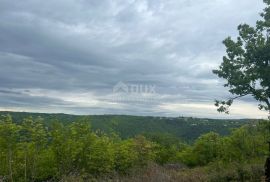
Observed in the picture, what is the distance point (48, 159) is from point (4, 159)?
511cm

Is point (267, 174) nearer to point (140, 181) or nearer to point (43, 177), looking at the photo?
point (140, 181)

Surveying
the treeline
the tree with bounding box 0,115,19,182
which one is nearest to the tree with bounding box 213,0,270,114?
the treeline

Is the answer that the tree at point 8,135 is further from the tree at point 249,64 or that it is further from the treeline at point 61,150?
the tree at point 249,64

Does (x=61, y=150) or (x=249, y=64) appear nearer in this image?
(x=249, y=64)

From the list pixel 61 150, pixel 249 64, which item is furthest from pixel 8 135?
pixel 249 64

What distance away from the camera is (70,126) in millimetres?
39969

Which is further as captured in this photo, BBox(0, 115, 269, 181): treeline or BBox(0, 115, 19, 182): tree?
BBox(0, 115, 269, 181): treeline

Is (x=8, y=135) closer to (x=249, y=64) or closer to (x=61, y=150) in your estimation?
(x=61, y=150)

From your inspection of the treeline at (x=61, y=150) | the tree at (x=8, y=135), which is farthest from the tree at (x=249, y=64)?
the tree at (x=8, y=135)

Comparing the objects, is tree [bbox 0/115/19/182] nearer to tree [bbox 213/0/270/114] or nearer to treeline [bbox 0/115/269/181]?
treeline [bbox 0/115/269/181]

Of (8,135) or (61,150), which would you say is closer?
(8,135)

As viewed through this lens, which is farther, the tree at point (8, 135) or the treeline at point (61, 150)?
the treeline at point (61, 150)

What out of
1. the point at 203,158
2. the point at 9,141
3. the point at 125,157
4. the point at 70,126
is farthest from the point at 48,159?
the point at 203,158

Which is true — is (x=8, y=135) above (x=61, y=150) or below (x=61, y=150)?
above
